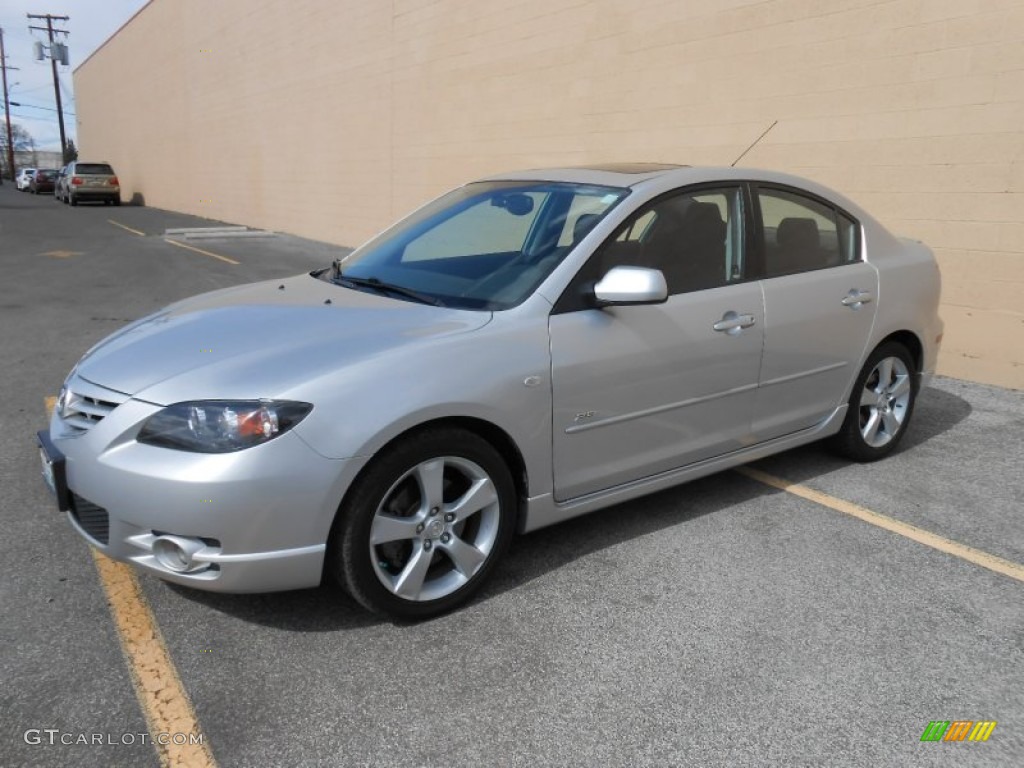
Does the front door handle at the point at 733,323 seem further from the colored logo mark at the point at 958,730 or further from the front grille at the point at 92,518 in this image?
the front grille at the point at 92,518

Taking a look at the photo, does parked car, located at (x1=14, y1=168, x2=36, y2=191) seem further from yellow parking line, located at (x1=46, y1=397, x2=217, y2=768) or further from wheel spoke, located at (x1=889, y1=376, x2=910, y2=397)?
wheel spoke, located at (x1=889, y1=376, x2=910, y2=397)

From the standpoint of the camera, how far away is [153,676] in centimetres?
256

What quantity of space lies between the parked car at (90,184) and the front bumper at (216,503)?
34.0 metres

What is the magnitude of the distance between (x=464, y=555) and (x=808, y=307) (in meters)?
2.19

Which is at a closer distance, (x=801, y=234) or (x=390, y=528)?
(x=390, y=528)

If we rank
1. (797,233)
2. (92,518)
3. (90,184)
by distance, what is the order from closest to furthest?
(92,518) < (797,233) < (90,184)

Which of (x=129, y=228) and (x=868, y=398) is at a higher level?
(x=129, y=228)

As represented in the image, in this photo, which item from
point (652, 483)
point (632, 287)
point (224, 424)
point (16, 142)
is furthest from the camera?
point (16, 142)

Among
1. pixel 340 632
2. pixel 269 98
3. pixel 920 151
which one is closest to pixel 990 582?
pixel 340 632

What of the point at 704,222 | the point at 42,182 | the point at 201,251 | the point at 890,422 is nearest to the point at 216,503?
the point at 704,222

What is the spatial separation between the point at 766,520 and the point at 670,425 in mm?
774

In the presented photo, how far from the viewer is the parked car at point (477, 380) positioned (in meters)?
2.56

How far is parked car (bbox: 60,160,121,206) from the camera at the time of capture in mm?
31922

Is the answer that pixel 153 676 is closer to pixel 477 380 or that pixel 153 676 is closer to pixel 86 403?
pixel 86 403
